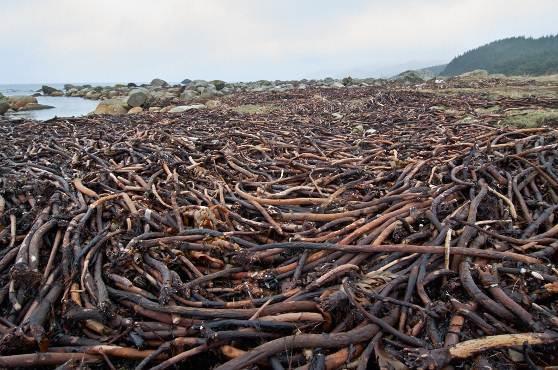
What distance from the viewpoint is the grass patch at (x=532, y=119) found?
486 centimetres

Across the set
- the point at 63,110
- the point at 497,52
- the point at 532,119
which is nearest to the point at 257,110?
the point at 532,119

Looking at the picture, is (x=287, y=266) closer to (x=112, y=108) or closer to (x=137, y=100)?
(x=112, y=108)

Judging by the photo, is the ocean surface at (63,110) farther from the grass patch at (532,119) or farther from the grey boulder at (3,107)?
the grass patch at (532,119)

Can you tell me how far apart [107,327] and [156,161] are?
2.15 metres

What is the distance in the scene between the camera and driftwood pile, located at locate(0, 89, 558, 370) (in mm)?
1360

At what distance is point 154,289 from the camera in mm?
1749

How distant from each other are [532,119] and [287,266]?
517 centimetres

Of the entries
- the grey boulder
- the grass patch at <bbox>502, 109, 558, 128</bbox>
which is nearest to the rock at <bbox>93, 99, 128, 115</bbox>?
the grey boulder

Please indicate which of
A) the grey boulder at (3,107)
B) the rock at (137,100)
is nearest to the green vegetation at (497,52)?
the rock at (137,100)

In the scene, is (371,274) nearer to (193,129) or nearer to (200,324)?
(200,324)

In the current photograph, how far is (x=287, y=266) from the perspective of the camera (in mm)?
1821

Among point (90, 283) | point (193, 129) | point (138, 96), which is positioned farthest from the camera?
point (138, 96)

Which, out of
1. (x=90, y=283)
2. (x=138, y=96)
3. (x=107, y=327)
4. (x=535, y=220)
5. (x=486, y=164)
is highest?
(x=138, y=96)

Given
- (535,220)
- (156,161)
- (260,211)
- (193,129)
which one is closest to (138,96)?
(193,129)
